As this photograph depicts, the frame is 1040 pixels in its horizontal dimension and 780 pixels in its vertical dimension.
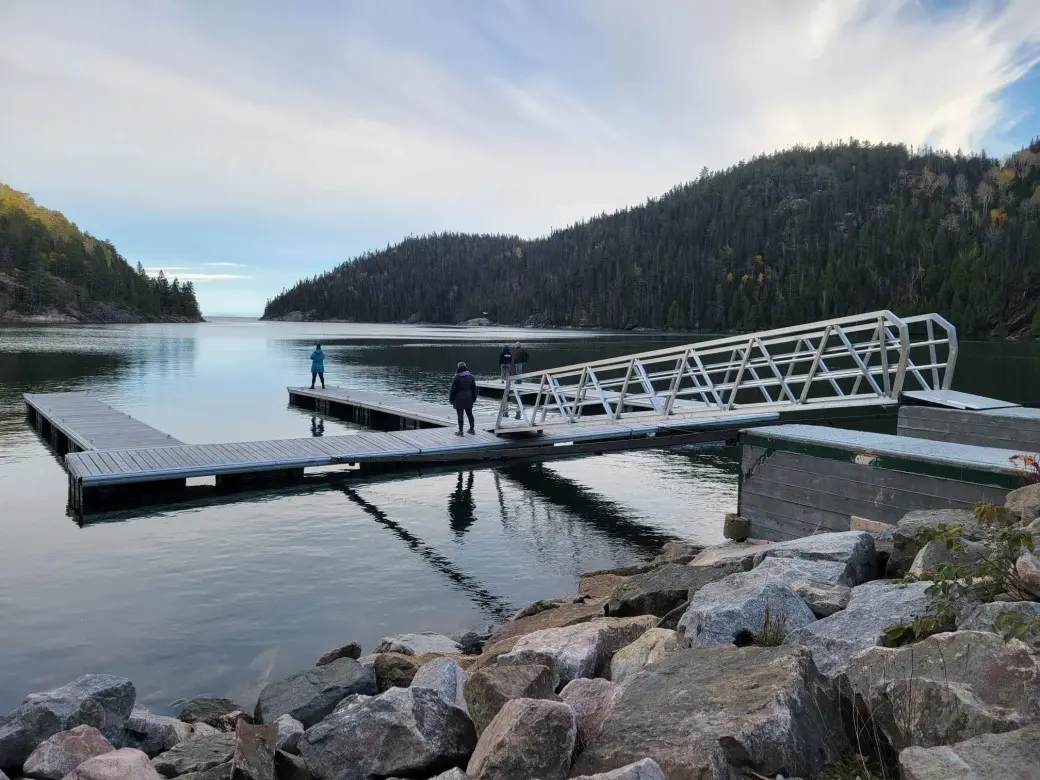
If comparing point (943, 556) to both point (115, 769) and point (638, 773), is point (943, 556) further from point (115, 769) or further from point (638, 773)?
point (115, 769)

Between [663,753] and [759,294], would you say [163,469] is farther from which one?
[759,294]

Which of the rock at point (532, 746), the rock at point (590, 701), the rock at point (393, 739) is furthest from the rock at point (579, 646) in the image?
the rock at point (532, 746)

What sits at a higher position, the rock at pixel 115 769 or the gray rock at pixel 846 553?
the gray rock at pixel 846 553

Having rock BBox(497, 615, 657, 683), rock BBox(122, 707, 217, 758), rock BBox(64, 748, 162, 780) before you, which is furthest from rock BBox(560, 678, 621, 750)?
rock BBox(122, 707, 217, 758)

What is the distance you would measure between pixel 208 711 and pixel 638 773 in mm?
5438

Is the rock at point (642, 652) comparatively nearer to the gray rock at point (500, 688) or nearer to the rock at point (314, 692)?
the gray rock at point (500, 688)

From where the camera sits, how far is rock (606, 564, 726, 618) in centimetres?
714

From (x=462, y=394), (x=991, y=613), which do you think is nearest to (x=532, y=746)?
(x=991, y=613)

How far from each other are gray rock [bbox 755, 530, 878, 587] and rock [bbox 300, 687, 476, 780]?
3264mm

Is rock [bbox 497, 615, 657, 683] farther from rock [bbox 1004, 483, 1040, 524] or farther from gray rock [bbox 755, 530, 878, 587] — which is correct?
rock [bbox 1004, 483, 1040, 524]

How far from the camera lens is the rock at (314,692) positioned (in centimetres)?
641

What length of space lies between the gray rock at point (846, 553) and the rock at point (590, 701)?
245 centimetres

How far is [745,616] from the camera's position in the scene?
5.22 m

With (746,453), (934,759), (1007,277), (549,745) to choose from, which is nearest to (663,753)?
(549,745)
